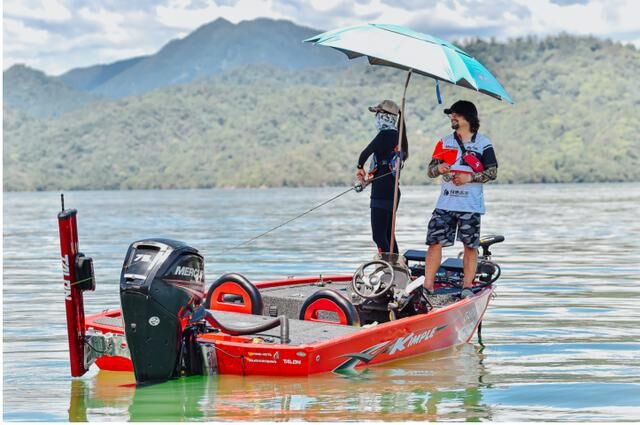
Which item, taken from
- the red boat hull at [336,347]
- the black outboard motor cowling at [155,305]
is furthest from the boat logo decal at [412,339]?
the black outboard motor cowling at [155,305]

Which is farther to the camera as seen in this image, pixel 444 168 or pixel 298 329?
pixel 444 168

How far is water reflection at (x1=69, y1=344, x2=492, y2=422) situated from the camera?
27.9 feet

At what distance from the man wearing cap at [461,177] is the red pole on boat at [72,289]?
3.80 m

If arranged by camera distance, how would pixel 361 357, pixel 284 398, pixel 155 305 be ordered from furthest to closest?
pixel 361 357 < pixel 284 398 < pixel 155 305

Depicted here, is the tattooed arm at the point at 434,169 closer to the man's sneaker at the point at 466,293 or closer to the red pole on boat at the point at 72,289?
the man's sneaker at the point at 466,293

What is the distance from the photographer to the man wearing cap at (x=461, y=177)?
11.0m

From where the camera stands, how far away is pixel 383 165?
39.5 feet

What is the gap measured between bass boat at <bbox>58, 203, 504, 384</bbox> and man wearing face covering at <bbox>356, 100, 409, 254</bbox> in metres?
0.45

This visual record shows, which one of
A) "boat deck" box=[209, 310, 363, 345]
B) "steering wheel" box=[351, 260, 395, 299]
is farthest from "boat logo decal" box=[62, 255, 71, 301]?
"steering wheel" box=[351, 260, 395, 299]

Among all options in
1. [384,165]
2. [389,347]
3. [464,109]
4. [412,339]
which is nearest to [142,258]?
[389,347]

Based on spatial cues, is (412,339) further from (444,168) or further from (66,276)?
(66,276)

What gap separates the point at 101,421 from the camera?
8.42 meters

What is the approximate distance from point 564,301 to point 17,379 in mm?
8732

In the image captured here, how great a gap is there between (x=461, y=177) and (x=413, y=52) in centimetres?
133
